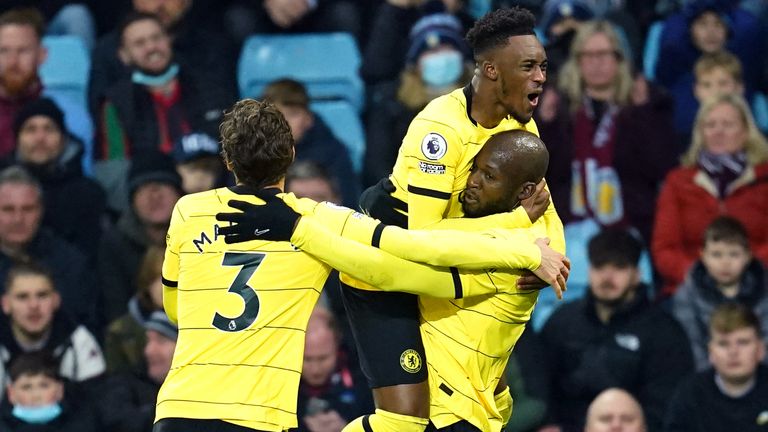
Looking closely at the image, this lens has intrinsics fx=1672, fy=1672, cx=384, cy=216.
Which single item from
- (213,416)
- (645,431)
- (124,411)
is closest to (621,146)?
(645,431)

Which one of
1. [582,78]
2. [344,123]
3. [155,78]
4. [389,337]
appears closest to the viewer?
[389,337]

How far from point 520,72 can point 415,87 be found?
3470mm

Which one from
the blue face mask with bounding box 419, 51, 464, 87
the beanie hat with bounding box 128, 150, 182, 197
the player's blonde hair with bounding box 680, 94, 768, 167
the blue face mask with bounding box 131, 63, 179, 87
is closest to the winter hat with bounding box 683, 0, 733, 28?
the player's blonde hair with bounding box 680, 94, 768, 167

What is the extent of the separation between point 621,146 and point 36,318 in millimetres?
3410

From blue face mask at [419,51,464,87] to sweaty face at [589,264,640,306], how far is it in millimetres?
1414

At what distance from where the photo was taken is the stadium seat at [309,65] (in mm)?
10234

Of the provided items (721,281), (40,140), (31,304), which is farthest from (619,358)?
(40,140)

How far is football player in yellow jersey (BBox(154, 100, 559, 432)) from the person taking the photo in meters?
5.59

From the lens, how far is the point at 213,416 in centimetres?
557

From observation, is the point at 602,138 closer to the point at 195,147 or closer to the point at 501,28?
the point at 195,147

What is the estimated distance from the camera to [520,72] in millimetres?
6020

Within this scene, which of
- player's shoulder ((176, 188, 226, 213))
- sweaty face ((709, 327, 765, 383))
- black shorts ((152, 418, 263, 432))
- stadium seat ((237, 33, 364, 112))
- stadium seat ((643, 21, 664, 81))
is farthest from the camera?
stadium seat ((643, 21, 664, 81))

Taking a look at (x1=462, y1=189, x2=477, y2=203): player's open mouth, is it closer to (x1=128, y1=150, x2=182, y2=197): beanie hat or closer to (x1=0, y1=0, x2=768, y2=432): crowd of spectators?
(x1=0, y1=0, x2=768, y2=432): crowd of spectators

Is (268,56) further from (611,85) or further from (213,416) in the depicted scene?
(213,416)
